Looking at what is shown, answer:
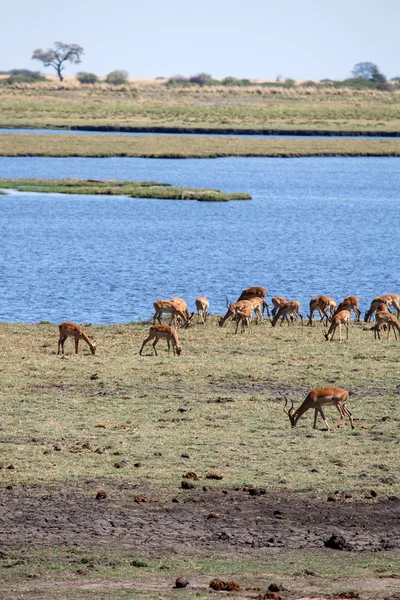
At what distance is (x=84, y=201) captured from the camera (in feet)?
185

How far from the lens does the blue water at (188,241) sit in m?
32.5

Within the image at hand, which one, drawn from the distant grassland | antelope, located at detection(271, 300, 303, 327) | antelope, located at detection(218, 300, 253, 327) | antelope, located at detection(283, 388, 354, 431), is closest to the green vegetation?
antelope, located at detection(271, 300, 303, 327)

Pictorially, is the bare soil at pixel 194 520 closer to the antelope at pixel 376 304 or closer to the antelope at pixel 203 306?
the antelope at pixel 203 306

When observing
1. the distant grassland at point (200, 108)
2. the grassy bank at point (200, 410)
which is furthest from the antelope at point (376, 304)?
the distant grassland at point (200, 108)

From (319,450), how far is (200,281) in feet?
64.6

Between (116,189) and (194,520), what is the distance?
4464 cm


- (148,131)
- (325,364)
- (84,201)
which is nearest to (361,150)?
(148,131)

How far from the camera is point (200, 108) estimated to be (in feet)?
374

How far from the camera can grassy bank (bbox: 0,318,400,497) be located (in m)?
14.5

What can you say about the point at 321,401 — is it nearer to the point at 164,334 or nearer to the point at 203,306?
the point at 164,334

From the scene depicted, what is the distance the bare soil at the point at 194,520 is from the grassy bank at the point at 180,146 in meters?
59.8

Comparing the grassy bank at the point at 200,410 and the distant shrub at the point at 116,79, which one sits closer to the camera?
the grassy bank at the point at 200,410

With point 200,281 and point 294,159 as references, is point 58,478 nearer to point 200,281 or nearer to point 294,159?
point 200,281

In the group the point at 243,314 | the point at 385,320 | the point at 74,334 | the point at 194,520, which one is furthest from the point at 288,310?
the point at 194,520
